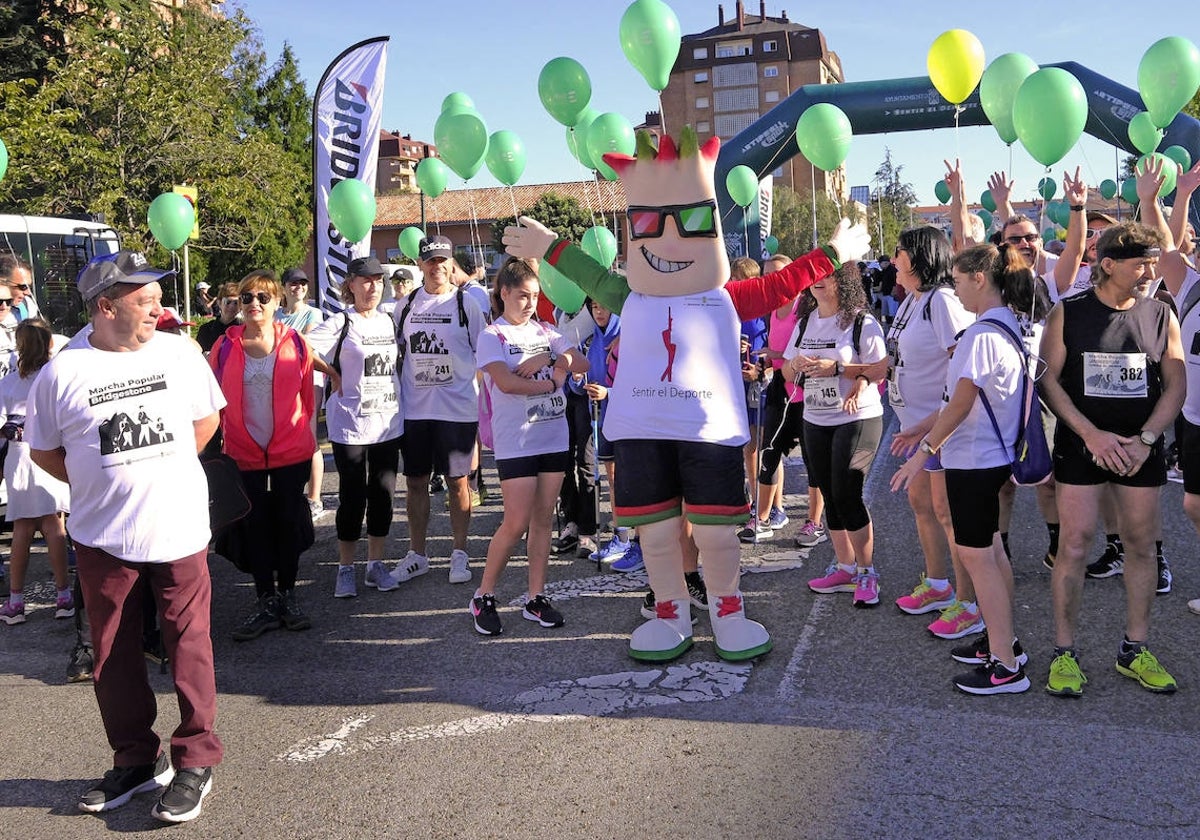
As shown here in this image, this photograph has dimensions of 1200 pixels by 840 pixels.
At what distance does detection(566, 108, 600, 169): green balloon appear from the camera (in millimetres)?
8242

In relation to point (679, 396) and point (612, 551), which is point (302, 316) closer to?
point (612, 551)

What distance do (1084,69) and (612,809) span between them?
1523cm

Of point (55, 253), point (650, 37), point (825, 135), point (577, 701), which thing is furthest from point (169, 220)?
point (577, 701)

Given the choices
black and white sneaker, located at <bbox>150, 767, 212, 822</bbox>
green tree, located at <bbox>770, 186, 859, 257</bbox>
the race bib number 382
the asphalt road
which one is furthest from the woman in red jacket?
green tree, located at <bbox>770, 186, 859, 257</bbox>

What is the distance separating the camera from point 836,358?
5.32 meters

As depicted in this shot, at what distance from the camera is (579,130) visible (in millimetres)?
8602

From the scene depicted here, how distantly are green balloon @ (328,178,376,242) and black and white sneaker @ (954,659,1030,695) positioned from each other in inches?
255

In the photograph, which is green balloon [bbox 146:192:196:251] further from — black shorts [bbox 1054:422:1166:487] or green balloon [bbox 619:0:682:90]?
black shorts [bbox 1054:422:1166:487]

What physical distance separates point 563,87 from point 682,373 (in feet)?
12.3

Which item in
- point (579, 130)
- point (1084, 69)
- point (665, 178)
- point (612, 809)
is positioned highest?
point (1084, 69)

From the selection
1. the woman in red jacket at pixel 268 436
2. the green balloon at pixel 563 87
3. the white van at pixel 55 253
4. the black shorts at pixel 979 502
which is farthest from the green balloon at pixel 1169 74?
the white van at pixel 55 253

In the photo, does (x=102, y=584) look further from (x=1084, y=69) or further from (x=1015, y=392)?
(x=1084, y=69)

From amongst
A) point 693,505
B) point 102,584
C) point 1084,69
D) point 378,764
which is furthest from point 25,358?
point 1084,69

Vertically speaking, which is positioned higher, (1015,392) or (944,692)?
(1015,392)
